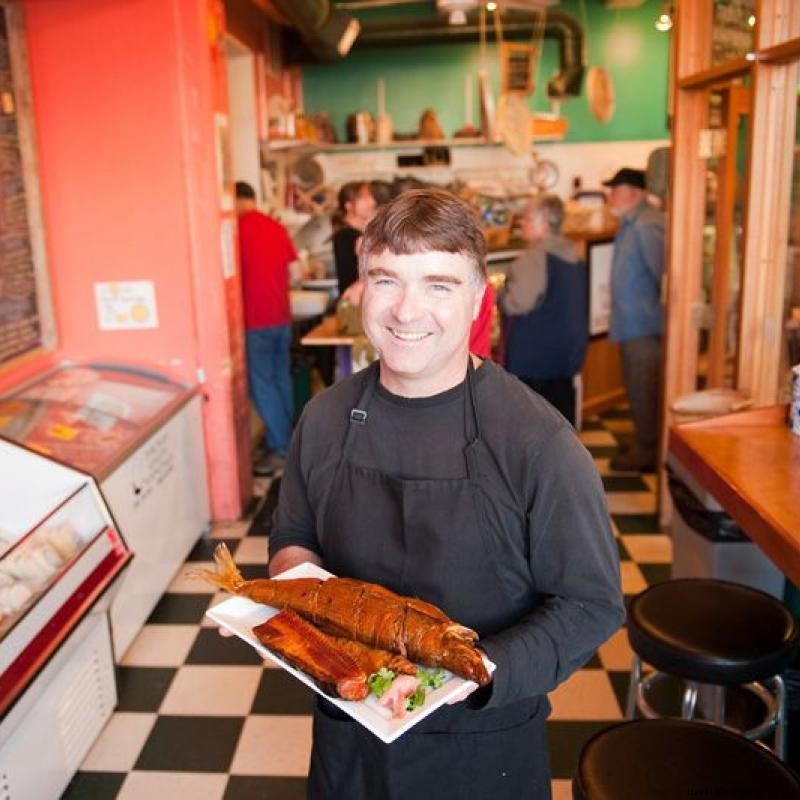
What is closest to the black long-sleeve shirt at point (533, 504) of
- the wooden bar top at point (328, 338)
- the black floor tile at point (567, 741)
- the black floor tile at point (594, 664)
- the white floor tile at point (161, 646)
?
the black floor tile at point (567, 741)

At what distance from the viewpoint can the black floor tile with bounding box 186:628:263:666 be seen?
3531 mm

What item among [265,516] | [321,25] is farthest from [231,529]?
[321,25]

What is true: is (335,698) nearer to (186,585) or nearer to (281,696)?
(281,696)

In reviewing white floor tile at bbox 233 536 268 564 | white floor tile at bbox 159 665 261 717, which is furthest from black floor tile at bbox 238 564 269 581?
white floor tile at bbox 159 665 261 717

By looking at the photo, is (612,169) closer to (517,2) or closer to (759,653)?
(517,2)

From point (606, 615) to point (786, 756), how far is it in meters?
1.39

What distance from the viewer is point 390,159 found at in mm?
9055

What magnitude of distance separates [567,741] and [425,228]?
2.12 m

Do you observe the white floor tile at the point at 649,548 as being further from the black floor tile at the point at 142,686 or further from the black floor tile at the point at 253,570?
the black floor tile at the point at 142,686

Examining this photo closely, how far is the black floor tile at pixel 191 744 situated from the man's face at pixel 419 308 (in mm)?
1912

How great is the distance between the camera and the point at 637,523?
15.8 ft

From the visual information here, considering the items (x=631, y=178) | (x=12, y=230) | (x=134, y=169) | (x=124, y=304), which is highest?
(x=134, y=169)

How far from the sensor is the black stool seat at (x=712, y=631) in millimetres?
2152

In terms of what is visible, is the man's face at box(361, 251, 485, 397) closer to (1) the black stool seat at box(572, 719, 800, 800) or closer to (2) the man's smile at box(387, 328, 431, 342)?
(2) the man's smile at box(387, 328, 431, 342)
